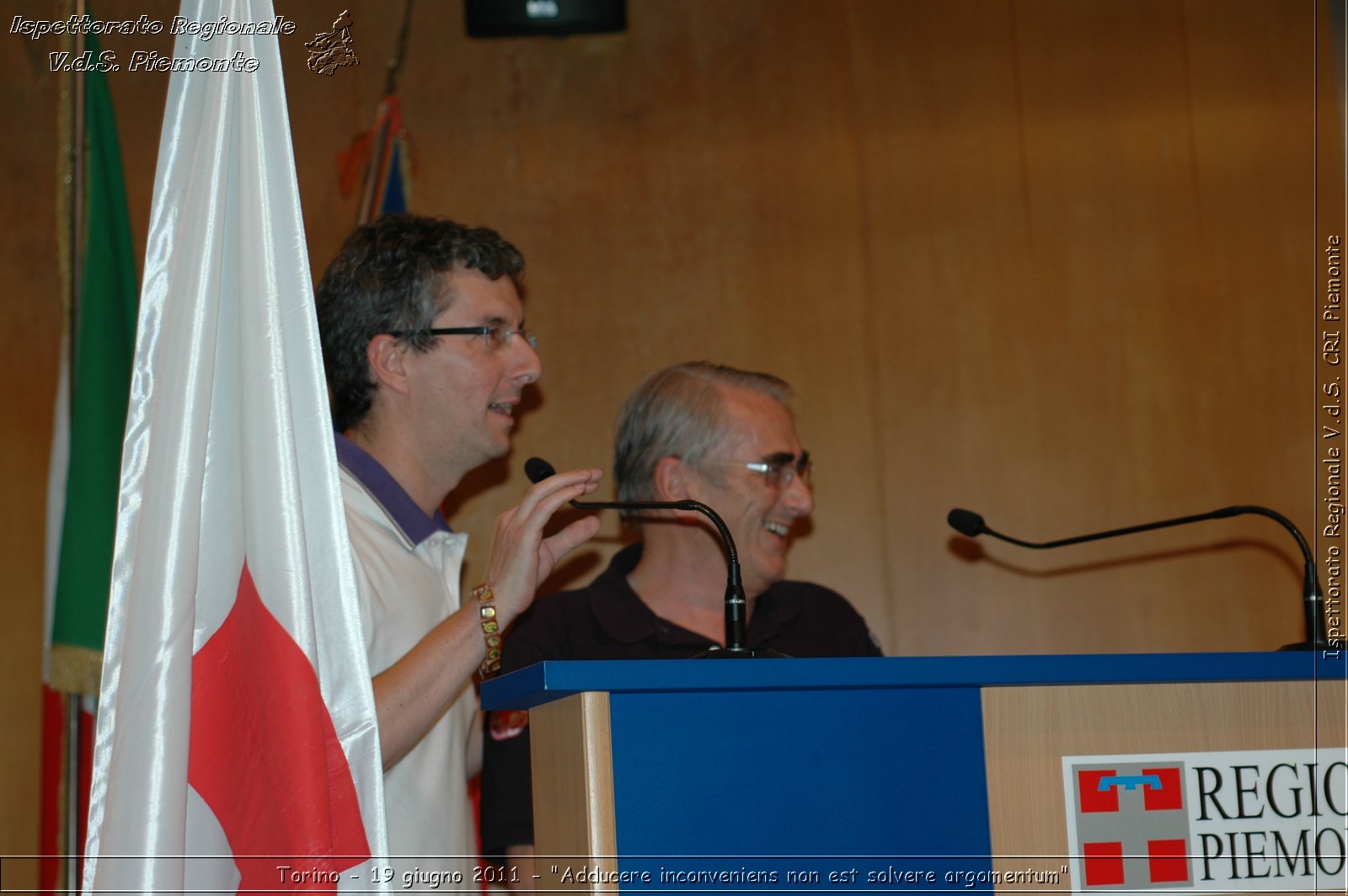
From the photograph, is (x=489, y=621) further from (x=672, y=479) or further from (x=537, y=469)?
(x=672, y=479)

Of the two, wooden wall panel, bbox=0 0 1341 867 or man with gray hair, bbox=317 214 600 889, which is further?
wooden wall panel, bbox=0 0 1341 867

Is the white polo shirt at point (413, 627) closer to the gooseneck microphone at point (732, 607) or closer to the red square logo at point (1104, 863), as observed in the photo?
the gooseneck microphone at point (732, 607)

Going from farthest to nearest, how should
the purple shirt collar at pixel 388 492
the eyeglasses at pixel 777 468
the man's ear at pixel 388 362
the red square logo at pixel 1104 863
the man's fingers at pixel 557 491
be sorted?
the eyeglasses at pixel 777 468 → the man's ear at pixel 388 362 → the purple shirt collar at pixel 388 492 → the man's fingers at pixel 557 491 → the red square logo at pixel 1104 863

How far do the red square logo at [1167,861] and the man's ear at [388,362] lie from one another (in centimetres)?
153

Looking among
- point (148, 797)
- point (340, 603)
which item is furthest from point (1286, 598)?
point (148, 797)

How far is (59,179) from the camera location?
3135mm

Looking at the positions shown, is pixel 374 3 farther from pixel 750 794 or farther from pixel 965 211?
pixel 750 794

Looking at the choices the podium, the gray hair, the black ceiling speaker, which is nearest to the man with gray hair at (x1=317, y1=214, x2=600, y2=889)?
the gray hair

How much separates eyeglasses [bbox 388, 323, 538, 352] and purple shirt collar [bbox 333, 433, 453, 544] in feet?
0.79

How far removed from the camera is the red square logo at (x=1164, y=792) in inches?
61.5

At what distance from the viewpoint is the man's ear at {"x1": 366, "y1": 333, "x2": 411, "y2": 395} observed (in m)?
2.46

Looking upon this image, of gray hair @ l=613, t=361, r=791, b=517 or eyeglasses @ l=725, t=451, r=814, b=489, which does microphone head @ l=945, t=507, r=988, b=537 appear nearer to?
eyeglasses @ l=725, t=451, r=814, b=489

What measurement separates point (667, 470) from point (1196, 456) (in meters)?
1.53

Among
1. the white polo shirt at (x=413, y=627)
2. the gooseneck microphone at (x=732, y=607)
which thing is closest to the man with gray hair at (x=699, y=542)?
the white polo shirt at (x=413, y=627)
